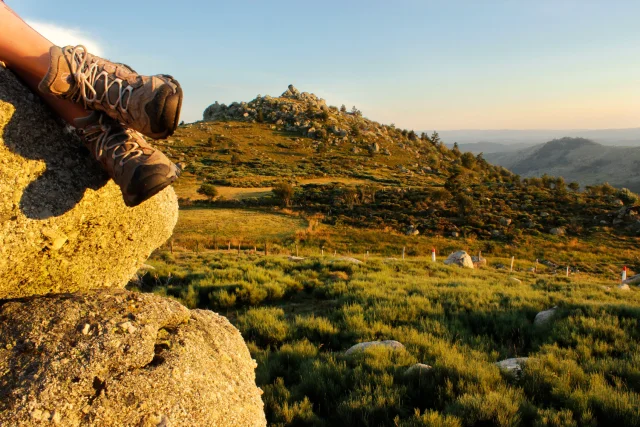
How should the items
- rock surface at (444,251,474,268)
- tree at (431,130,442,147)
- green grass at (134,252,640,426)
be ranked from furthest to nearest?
1. tree at (431,130,442,147)
2. rock surface at (444,251,474,268)
3. green grass at (134,252,640,426)

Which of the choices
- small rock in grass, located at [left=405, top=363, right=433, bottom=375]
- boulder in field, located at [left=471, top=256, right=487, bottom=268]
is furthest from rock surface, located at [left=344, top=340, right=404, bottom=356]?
boulder in field, located at [left=471, top=256, right=487, bottom=268]

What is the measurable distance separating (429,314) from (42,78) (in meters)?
6.37

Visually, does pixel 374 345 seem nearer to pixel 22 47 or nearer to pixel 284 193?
pixel 22 47

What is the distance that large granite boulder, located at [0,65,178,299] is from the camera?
2303 millimetres

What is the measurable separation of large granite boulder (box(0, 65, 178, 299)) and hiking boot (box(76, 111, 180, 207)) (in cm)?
21

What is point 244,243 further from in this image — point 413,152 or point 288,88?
point 288,88

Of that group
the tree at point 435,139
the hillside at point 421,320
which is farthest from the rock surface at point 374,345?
the tree at point 435,139

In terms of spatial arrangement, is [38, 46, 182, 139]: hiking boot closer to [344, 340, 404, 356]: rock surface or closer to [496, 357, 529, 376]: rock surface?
[344, 340, 404, 356]: rock surface

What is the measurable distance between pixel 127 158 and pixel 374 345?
3.89m

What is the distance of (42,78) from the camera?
2395 millimetres

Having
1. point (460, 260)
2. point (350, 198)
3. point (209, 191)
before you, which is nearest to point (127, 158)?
point (460, 260)

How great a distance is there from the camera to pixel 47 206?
242 cm

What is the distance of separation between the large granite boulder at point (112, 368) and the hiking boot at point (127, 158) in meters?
0.82

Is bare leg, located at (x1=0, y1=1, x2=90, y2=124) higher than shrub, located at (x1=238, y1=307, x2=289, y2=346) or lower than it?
higher
